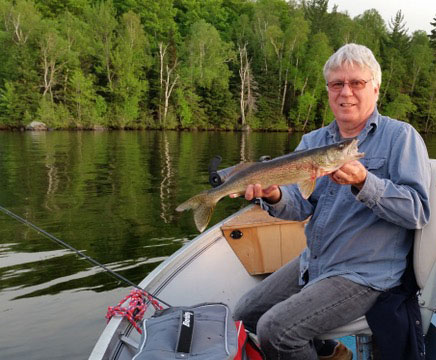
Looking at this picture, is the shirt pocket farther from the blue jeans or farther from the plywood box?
the plywood box

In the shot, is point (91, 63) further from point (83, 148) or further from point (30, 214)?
point (30, 214)

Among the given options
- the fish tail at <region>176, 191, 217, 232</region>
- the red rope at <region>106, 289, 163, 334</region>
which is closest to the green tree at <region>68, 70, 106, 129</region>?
the red rope at <region>106, 289, 163, 334</region>

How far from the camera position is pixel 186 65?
1745 inches

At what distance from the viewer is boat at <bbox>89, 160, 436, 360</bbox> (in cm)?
254

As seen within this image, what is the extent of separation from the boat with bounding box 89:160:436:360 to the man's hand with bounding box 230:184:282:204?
905 mm

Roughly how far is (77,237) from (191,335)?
245 inches

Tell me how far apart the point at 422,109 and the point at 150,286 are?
169 feet

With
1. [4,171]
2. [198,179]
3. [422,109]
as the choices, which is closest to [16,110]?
[4,171]

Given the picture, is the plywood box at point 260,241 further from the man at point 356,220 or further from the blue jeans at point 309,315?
the blue jeans at point 309,315

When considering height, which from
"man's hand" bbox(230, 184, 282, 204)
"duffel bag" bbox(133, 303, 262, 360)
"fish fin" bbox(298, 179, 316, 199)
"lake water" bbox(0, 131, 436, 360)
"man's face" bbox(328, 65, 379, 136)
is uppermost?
"man's face" bbox(328, 65, 379, 136)

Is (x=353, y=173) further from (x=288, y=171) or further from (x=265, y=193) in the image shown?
(x=265, y=193)

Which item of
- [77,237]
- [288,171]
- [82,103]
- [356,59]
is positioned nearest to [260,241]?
[288,171]

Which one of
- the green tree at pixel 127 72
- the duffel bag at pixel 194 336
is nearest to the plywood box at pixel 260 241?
the duffel bag at pixel 194 336

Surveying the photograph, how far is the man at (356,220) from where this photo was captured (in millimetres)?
2131
